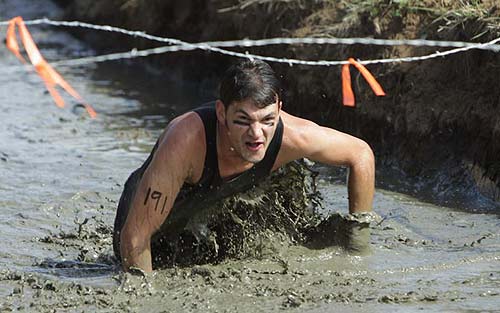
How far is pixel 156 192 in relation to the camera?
5555 mm

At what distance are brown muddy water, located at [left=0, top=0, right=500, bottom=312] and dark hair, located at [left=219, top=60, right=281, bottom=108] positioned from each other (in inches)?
37.8

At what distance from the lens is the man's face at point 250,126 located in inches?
218

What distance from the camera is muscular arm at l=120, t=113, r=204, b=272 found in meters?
5.56

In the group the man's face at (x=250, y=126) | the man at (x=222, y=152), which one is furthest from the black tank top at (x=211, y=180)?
the man's face at (x=250, y=126)

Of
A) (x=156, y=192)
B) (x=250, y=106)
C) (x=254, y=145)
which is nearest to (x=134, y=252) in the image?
(x=156, y=192)

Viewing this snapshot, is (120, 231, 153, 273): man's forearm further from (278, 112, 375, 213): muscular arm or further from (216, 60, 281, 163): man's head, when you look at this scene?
(278, 112, 375, 213): muscular arm

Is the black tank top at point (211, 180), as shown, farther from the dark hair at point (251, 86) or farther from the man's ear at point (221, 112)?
the dark hair at point (251, 86)

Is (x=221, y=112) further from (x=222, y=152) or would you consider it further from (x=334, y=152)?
(x=334, y=152)

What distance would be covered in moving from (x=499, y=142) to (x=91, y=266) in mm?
2944

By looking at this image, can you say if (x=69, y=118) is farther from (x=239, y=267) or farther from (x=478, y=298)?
(x=478, y=298)

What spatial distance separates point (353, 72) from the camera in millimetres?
8797

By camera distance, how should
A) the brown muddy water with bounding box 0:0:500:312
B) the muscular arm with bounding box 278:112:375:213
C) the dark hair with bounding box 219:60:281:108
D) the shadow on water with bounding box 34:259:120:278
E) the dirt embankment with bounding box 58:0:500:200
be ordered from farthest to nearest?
the dirt embankment with bounding box 58:0:500:200, the shadow on water with bounding box 34:259:120:278, the muscular arm with bounding box 278:112:375:213, the dark hair with bounding box 219:60:281:108, the brown muddy water with bounding box 0:0:500:312

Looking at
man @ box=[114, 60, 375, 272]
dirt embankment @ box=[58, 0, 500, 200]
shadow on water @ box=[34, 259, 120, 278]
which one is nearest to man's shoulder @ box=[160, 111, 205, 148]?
man @ box=[114, 60, 375, 272]

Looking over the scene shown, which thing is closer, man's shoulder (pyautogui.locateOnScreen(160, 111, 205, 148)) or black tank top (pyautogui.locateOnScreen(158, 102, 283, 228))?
man's shoulder (pyautogui.locateOnScreen(160, 111, 205, 148))
